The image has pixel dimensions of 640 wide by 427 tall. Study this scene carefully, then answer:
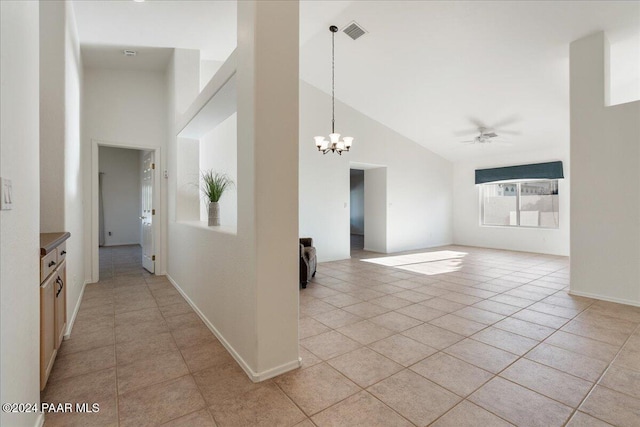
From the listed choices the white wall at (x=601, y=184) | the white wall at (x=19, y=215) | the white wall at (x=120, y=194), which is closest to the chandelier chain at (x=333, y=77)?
the white wall at (x=601, y=184)

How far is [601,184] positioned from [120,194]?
34.7 feet

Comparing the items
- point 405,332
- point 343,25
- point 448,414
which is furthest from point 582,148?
point 448,414

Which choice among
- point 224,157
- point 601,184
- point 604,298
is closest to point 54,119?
point 224,157

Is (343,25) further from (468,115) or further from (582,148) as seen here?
(582,148)

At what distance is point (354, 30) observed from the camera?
14.8ft

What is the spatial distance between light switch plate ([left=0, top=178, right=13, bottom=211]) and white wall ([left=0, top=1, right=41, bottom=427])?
0.9 inches

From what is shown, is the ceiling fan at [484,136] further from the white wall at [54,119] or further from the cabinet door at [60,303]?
the cabinet door at [60,303]

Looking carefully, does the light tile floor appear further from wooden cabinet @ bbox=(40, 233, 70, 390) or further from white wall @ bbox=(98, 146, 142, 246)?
→ white wall @ bbox=(98, 146, 142, 246)

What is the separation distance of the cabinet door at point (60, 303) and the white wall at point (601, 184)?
556 centimetres

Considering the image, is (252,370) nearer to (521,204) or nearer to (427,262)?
(427,262)

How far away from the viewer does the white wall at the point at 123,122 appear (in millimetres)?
4441

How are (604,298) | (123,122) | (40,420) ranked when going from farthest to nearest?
1. (123,122)
2. (604,298)
3. (40,420)

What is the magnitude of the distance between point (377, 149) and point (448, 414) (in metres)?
6.22

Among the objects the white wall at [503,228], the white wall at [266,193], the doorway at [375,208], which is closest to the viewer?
the white wall at [266,193]
